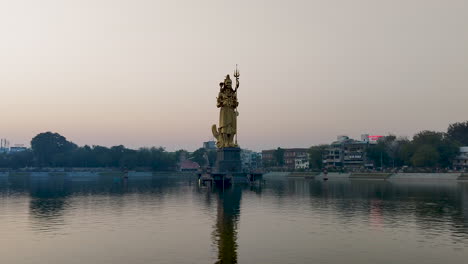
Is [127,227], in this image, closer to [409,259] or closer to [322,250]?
[322,250]

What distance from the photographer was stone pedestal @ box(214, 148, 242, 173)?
4023 inches

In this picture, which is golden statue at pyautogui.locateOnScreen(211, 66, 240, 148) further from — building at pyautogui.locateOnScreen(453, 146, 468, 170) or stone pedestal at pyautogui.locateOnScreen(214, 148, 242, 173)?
building at pyautogui.locateOnScreen(453, 146, 468, 170)

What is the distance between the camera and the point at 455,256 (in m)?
25.9

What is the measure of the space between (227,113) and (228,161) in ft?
34.1

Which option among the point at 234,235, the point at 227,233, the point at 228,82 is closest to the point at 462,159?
the point at 228,82

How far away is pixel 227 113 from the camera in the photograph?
104 metres

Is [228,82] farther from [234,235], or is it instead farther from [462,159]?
[462,159]

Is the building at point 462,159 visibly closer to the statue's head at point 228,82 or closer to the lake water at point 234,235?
the statue's head at point 228,82

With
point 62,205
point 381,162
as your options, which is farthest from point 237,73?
point 381,162

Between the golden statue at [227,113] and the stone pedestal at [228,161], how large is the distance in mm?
1347

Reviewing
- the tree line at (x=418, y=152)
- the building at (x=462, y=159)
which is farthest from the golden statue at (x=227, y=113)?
the building at (x=462, y=159)

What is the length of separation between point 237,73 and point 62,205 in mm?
57161

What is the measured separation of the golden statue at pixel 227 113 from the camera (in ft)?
339

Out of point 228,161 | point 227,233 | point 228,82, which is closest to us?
point 227,233
